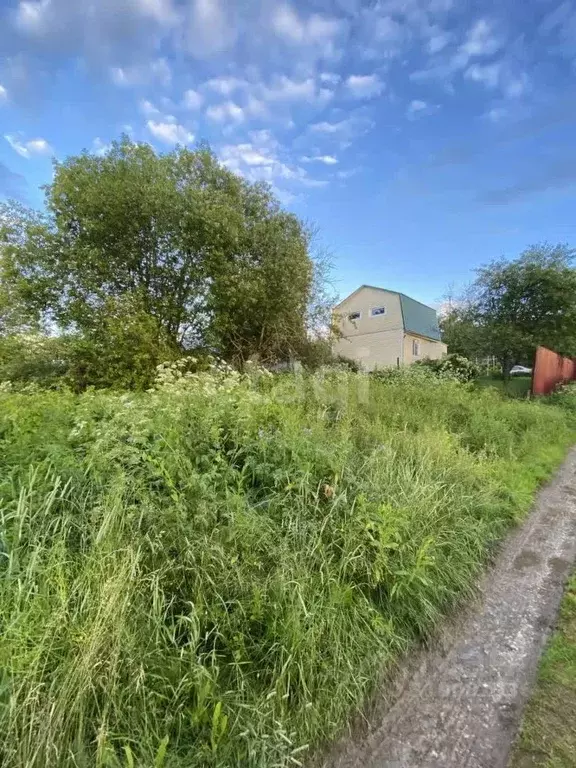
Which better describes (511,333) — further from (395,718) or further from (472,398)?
(395,718)

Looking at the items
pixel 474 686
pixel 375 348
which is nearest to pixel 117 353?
pixel 474 686

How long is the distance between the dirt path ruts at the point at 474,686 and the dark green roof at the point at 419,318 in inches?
741

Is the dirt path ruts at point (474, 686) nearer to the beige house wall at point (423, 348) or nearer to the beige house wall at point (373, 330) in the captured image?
the beige house wall at point (373, 330)

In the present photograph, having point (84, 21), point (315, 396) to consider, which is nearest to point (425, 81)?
point (84, 21)

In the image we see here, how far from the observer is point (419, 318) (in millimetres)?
21453

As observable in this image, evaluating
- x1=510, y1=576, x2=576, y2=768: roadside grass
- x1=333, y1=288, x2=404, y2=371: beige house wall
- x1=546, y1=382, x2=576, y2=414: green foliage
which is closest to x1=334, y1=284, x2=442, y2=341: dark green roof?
x1=333, y1=288, x2=404, y2=371: beige house wall

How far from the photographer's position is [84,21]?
3.93 meters

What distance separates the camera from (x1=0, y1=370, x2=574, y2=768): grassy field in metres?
1.18

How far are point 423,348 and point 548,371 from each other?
10663 mm

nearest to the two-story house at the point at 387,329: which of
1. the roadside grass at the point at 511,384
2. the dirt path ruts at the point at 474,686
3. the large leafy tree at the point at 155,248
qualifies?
the roadside grass at the point at 511,384

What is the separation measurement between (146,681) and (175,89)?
276 inches

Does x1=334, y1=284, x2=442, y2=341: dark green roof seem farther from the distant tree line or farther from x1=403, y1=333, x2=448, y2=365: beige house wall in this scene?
the distant tree line

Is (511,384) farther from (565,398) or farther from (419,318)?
(419,318)

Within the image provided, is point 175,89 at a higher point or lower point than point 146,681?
higher
